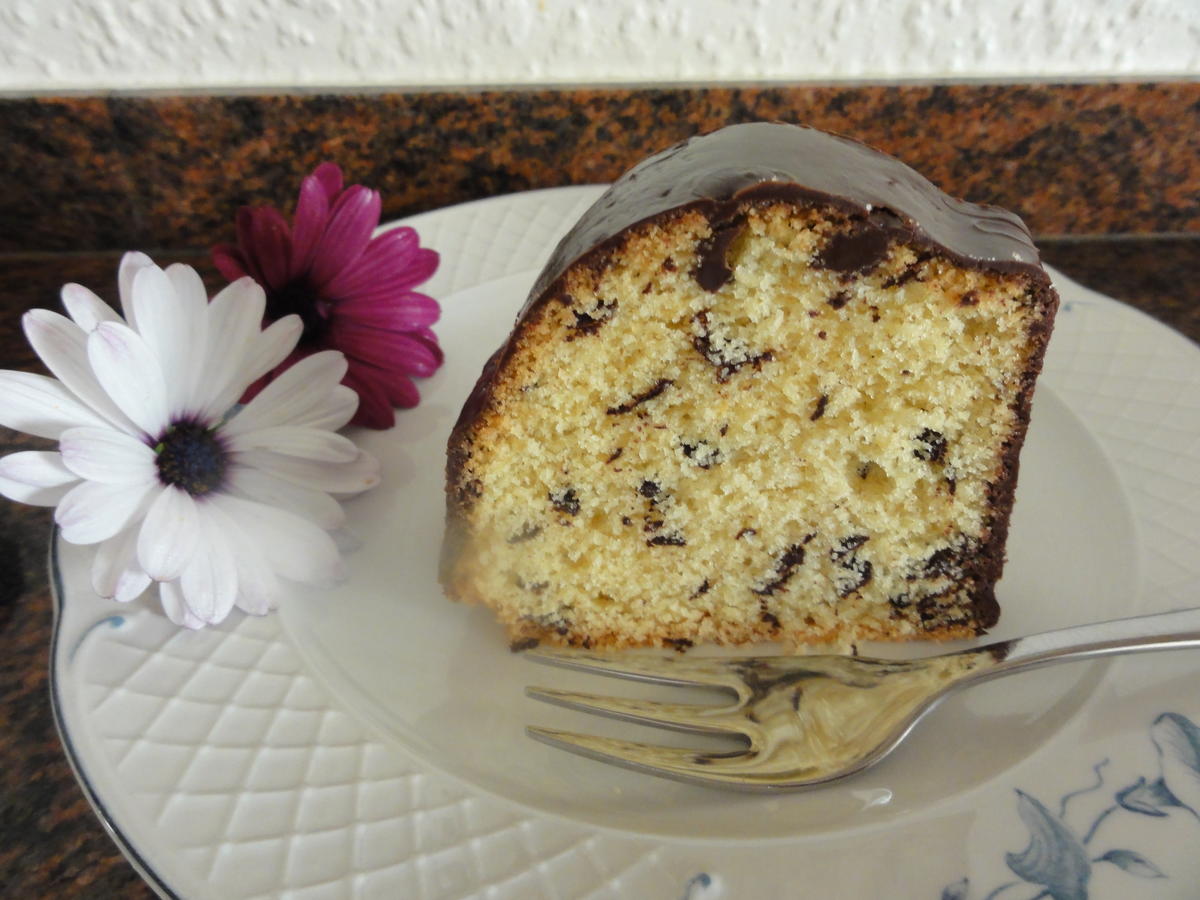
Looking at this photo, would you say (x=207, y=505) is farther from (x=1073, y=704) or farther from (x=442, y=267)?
(x=1073, y=704)

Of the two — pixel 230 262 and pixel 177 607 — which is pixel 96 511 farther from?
pixel 230 262

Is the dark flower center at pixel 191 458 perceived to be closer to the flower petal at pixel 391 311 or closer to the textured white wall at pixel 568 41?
the flower petal at pixel 391 311

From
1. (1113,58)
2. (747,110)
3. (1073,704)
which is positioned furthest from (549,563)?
(1113,58)

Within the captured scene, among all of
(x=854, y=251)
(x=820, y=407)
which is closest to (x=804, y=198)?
(x=854, y=251)

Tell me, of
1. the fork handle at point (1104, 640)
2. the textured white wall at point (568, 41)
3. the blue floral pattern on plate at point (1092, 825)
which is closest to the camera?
the blue floral pattern on plate at point (1092, 825)

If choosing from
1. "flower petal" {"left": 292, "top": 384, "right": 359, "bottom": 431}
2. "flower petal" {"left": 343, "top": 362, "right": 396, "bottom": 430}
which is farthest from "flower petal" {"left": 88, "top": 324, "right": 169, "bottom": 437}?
"flower petal" {"left": 343, "top": 362, "right": 396, "bottom": 430}

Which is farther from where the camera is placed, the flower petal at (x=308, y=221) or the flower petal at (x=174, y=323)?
the flower petal at (x=308, y=221)

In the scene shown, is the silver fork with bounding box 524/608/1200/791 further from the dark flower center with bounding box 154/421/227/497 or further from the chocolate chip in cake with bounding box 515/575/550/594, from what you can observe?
the dark flower center with bounding box 154/421/227/497

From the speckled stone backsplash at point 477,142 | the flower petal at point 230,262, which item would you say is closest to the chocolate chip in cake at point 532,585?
the flower petal at point 230,262

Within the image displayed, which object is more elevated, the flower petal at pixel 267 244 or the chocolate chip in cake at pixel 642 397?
the flower petal at pixel 267 244
